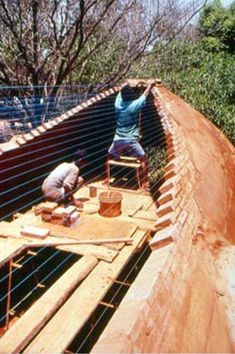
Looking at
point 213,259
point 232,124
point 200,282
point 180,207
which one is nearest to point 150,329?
point 200,282

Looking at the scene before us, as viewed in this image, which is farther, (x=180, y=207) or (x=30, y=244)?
(x=30, y=244)

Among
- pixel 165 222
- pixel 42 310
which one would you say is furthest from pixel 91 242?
pixel 165 222

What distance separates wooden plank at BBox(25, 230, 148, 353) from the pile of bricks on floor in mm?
1022

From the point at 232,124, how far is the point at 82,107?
18.8 feet

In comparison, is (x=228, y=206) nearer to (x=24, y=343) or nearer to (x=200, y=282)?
(x=200, y=282)

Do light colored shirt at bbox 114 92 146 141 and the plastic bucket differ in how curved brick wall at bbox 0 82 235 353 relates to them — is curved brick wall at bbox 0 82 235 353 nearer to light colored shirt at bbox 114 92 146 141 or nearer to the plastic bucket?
the plastic bucket

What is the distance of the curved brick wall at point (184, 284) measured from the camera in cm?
133

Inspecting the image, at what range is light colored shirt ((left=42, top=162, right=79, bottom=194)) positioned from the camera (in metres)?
6.28

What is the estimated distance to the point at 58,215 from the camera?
17.9 ft

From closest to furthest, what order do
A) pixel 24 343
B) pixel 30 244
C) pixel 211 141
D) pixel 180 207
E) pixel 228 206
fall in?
pixel 180 207
pixel 24 343
pixel 228 206
pixel 30 244
pixel 211 141

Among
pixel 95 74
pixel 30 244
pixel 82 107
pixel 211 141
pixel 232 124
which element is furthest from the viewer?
pixel 95 74

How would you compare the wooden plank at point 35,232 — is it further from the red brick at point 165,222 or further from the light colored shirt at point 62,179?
the red brick at point 165,222

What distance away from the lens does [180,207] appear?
2.41 metres

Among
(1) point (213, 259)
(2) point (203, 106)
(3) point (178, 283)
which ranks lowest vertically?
(2) point (203, 106)
